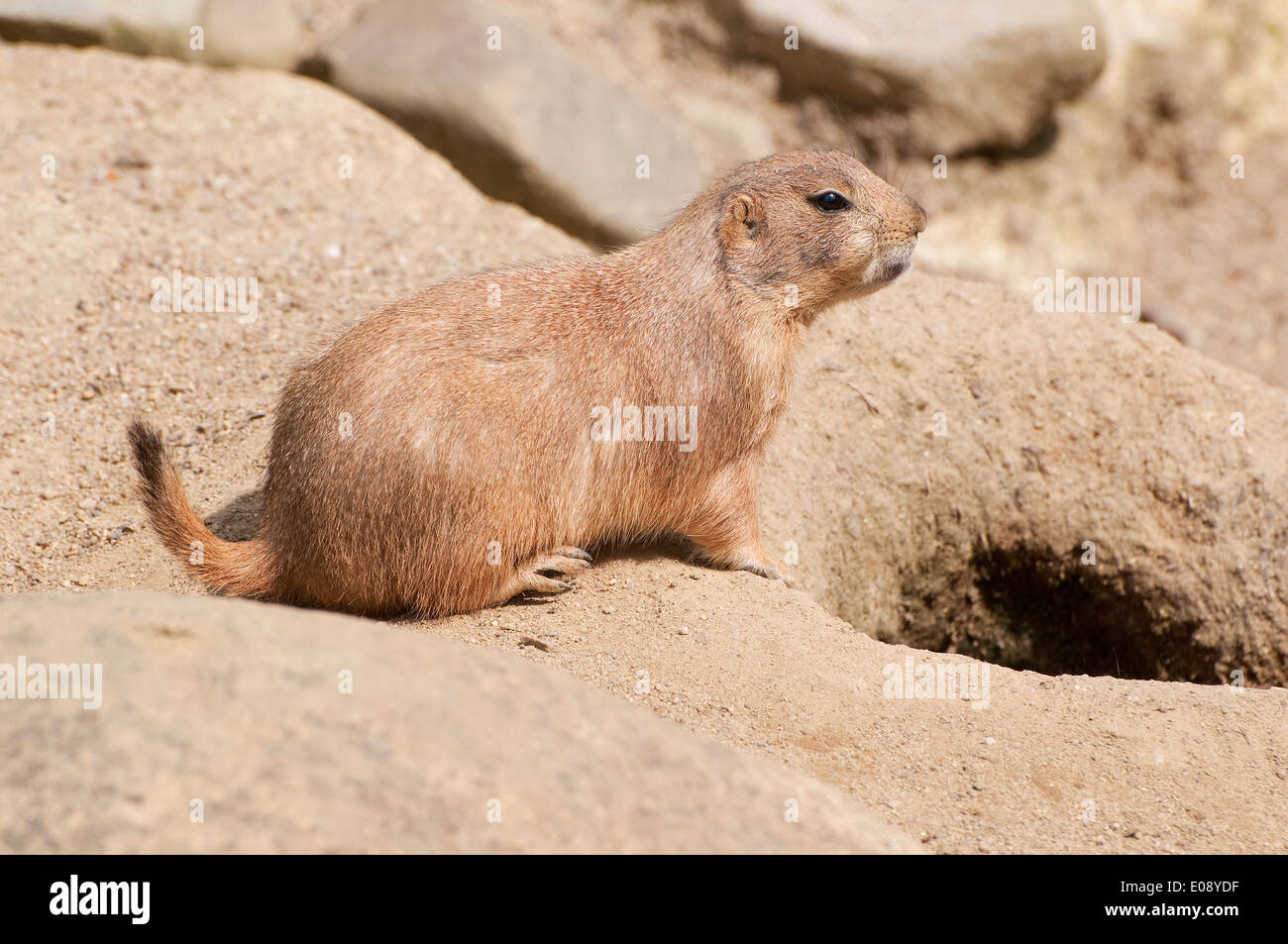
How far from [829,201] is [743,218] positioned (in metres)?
0.41

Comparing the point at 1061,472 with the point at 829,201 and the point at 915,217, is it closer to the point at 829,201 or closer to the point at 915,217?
the point at 915,217

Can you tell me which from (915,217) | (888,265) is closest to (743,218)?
(888,265)

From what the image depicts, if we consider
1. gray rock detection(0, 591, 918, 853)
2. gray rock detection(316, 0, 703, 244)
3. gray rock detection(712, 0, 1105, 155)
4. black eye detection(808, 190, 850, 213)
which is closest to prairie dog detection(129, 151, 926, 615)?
black eye detection(808, 190, 850, 213)

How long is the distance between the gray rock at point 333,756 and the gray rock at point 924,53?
31.1ft

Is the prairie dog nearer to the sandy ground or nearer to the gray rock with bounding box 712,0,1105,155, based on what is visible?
the sandy ground

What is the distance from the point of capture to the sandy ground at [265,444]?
4133 millimetres

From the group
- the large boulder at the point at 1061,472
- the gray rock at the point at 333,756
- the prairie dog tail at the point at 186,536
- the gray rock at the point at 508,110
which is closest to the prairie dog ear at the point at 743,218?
the large boulder at the point at 1061,472

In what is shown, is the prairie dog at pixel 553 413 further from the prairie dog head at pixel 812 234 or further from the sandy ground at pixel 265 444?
the sandy ground at pixel 265 444

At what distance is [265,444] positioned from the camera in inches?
233

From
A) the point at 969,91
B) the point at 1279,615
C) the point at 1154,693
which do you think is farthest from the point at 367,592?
the point at 969,91

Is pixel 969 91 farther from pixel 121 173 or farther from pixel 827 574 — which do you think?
pixel 121 173

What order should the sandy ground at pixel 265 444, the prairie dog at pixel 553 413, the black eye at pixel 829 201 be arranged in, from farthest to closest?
the black eye at pixel 829 201
the prairie dog at pixel 553 413
the sandy ground at pixel 265 444

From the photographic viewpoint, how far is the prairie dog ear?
5438mm

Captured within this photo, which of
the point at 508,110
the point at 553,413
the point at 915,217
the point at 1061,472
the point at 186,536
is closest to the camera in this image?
the point at 186,536
